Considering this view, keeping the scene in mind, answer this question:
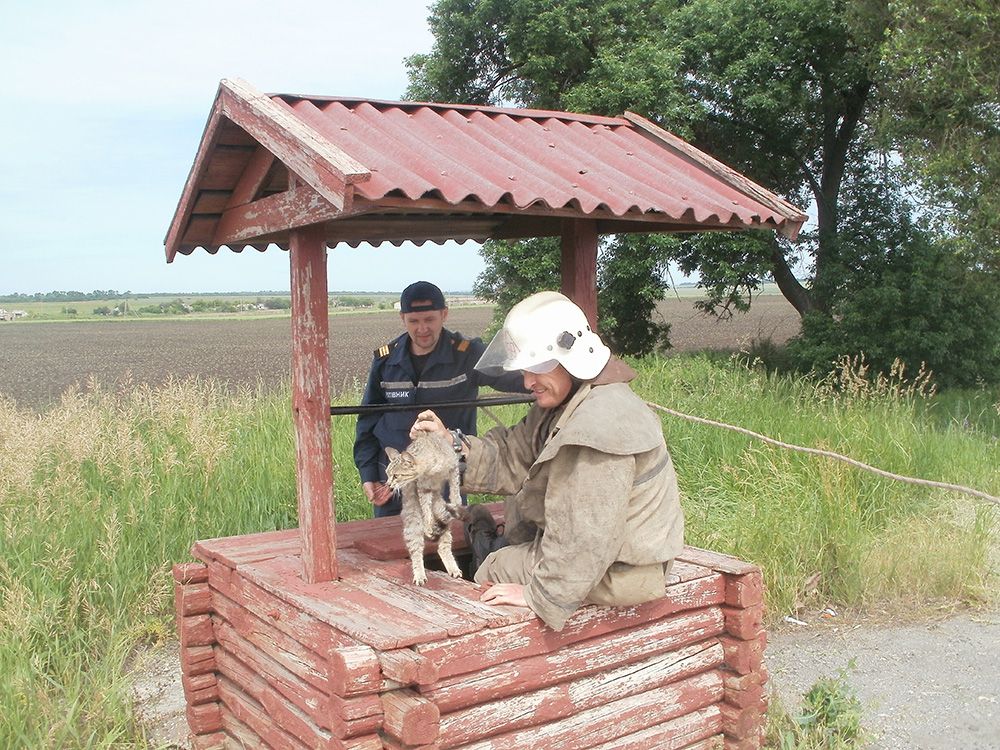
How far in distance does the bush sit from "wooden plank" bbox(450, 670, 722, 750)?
39.8 feet

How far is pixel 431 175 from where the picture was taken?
3.35m

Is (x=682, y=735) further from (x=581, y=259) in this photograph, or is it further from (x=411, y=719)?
(x=581, y=259)

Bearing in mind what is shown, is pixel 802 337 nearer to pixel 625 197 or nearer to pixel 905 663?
pixel 905 663

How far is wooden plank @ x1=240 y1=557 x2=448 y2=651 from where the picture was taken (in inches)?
120

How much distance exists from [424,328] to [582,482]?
2.18 meters

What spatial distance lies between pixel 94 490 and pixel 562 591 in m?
4.54

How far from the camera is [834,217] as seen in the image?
16.5m

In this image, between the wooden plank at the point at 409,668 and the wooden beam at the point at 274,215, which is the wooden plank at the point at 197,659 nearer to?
the wooden plank at the point at 409,668

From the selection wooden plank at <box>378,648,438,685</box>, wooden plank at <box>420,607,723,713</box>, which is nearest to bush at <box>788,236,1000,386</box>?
wooden plank at <box>420,607,723,713</box>

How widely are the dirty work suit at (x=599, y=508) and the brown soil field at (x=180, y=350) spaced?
7.81 metres

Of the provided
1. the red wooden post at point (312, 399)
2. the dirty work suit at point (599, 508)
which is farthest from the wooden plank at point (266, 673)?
the dirty work suit at point (599, 508)

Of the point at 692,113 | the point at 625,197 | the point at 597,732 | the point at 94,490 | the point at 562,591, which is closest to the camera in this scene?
the point at 562,591

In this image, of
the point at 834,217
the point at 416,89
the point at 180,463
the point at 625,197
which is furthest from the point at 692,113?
the point at 625,197

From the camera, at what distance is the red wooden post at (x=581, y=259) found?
4.67 m
